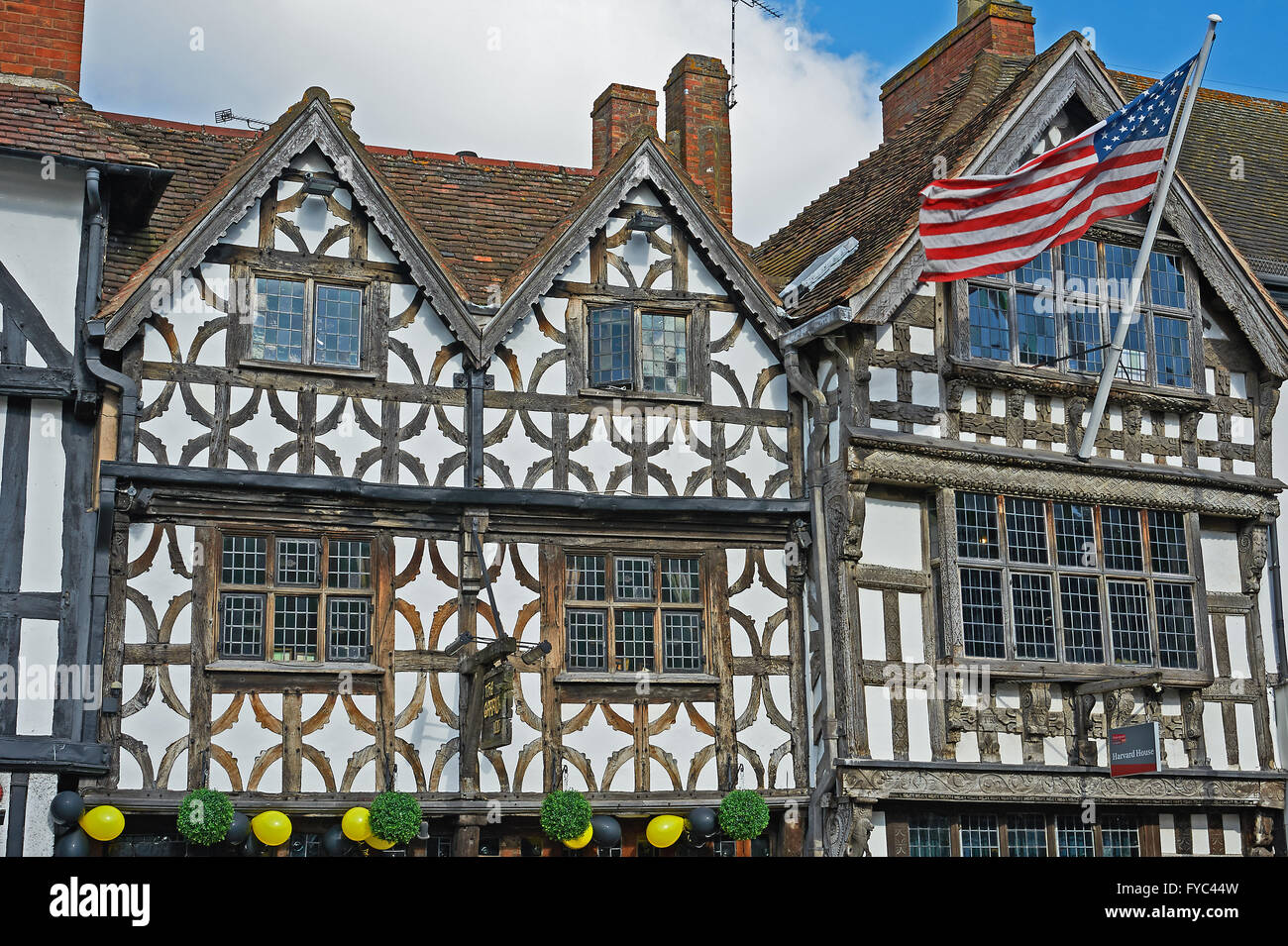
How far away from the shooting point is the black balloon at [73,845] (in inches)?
519

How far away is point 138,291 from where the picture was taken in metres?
14.5

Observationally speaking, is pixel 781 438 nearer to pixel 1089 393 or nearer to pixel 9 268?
pixel 1089 393

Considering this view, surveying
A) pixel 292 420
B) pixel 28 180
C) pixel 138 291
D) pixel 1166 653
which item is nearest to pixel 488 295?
pixel 292 420

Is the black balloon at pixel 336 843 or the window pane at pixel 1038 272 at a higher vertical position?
the window pane at pixel 1038 272

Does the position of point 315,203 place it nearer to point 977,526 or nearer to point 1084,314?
point 977,526

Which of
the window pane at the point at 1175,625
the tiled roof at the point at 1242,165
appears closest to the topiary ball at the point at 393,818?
the window pane at the point at 1175,625

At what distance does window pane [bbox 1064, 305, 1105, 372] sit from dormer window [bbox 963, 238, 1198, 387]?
0.03 ft

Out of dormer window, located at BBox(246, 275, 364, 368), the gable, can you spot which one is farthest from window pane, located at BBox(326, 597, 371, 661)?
the gable

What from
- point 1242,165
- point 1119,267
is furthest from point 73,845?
point 1242,165

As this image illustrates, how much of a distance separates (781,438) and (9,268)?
762 cm

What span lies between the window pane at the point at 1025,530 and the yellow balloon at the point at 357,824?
6947 mm

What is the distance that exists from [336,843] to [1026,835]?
685 cm

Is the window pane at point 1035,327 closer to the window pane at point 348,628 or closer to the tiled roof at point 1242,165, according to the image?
the tiled roof at point 1242,165
